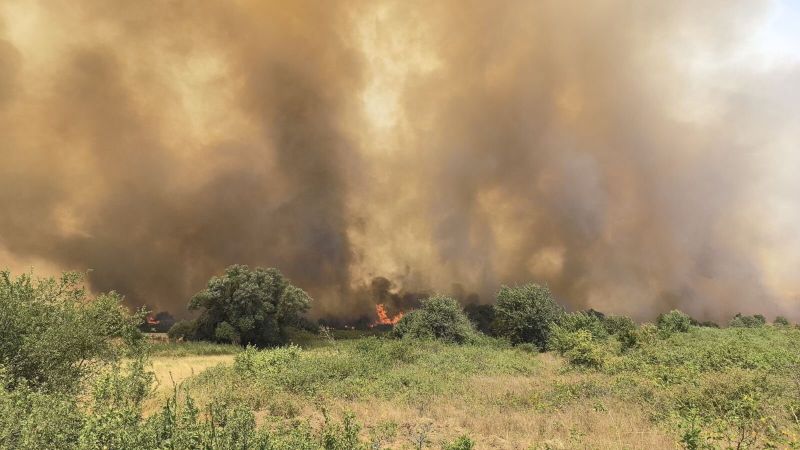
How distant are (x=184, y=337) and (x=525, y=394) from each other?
162ft

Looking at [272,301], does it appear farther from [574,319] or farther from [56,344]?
[56,344]

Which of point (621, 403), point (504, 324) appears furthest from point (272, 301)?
point (621, 403)

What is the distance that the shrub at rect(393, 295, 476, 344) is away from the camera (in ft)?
140

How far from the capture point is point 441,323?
42781 mm

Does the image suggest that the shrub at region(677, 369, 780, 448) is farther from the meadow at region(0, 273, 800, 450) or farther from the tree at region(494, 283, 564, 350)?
the tree at region(494, 283, 564, 350)

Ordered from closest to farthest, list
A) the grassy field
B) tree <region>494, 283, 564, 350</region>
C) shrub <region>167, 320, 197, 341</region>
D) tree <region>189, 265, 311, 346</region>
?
the grassy field → tree <region>494, 283, 564, 350</region> → tree <region>189, 265, 311, 346</region> → shrub <region>167, 320, 197, 341</region>

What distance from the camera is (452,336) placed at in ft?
139

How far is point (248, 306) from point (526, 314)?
32217 mm

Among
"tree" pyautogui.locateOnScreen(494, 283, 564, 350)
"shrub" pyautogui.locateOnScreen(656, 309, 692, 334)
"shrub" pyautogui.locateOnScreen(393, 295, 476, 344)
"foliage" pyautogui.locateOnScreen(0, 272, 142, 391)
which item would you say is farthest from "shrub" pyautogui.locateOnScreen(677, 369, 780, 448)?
"shrub" pyautogui.locateOnScreen(656, 309, 692, 334)

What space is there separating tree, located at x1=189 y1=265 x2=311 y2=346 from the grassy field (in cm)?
2140

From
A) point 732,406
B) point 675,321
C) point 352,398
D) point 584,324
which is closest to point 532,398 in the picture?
point 732,406

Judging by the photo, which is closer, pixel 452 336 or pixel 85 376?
pixel 85 376

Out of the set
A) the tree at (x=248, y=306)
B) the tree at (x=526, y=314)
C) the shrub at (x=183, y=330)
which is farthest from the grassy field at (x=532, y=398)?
the shrub at (x=183, y=330)

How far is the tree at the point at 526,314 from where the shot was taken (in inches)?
1778
